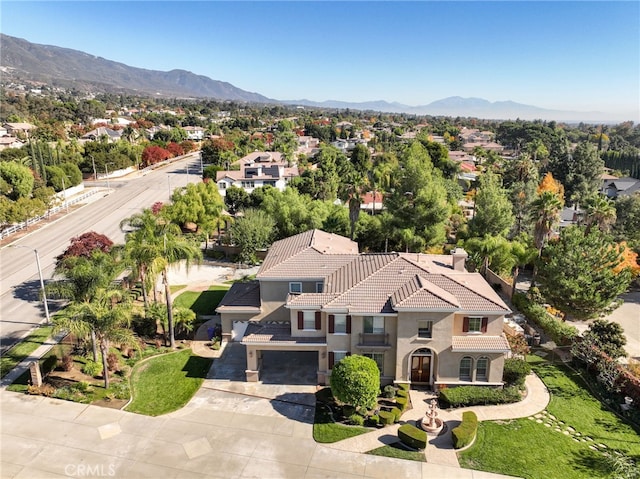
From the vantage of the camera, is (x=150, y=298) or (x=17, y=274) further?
(x=17, y=274)

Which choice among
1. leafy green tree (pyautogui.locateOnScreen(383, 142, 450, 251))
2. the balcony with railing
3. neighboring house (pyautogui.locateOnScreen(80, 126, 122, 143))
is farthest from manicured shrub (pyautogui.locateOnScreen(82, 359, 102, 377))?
neighboring house (pyautogui.locateOnScreen(80, 126, 122, 143))

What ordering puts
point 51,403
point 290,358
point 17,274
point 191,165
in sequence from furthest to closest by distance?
point 191,165 < point 17,274 < point 290,358 < point 51,403

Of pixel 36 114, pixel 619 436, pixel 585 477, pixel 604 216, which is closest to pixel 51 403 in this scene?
pixel 585 477

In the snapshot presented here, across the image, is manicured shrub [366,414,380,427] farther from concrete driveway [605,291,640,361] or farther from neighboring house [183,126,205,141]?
neighboring house [183,126,205,141]

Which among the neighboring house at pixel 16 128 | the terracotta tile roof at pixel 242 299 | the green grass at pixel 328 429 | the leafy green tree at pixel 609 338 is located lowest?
the green grass at pixel 328 429

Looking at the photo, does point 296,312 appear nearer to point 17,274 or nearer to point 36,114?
point 17,274

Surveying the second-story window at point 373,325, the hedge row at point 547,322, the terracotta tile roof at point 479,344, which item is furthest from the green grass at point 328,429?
the hedge row at point 547,322

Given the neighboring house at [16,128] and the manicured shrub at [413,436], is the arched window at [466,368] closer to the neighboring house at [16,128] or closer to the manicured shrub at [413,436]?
the manicured shrub at [413,436]
